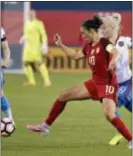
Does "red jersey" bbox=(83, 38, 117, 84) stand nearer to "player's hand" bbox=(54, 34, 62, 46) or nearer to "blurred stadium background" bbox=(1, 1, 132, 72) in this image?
"player's hand" bbox=(54, 34, 62, 46)

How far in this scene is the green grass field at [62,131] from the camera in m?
8.30

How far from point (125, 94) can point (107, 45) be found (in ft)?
3.36

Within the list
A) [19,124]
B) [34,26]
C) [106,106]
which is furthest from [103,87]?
[34,26]

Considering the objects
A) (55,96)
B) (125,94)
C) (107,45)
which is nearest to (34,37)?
(55,96)

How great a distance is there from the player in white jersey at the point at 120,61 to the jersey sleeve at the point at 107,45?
0.27 meters

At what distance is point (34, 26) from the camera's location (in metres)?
18.6

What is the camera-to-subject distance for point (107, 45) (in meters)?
8.27

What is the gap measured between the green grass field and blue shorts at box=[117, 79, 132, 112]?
0.52m

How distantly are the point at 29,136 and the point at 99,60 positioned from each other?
1803 millimetres

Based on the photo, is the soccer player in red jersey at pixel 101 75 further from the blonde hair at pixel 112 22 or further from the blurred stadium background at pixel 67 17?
the blurred stadium background at pixel 67 17

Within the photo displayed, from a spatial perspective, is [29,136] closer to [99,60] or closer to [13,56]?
[99,60]

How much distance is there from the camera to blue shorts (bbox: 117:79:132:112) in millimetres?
9023

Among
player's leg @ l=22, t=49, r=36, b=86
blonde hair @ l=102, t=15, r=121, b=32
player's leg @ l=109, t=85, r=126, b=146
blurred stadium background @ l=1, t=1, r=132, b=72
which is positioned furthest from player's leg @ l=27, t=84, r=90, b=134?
blurred stadium background @ l=1, t=1, r=132, b=72

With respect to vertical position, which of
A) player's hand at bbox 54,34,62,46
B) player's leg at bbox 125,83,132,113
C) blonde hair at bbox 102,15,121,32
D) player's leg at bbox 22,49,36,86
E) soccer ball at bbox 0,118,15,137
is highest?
blonde hair at bbox 102,15,121,32
